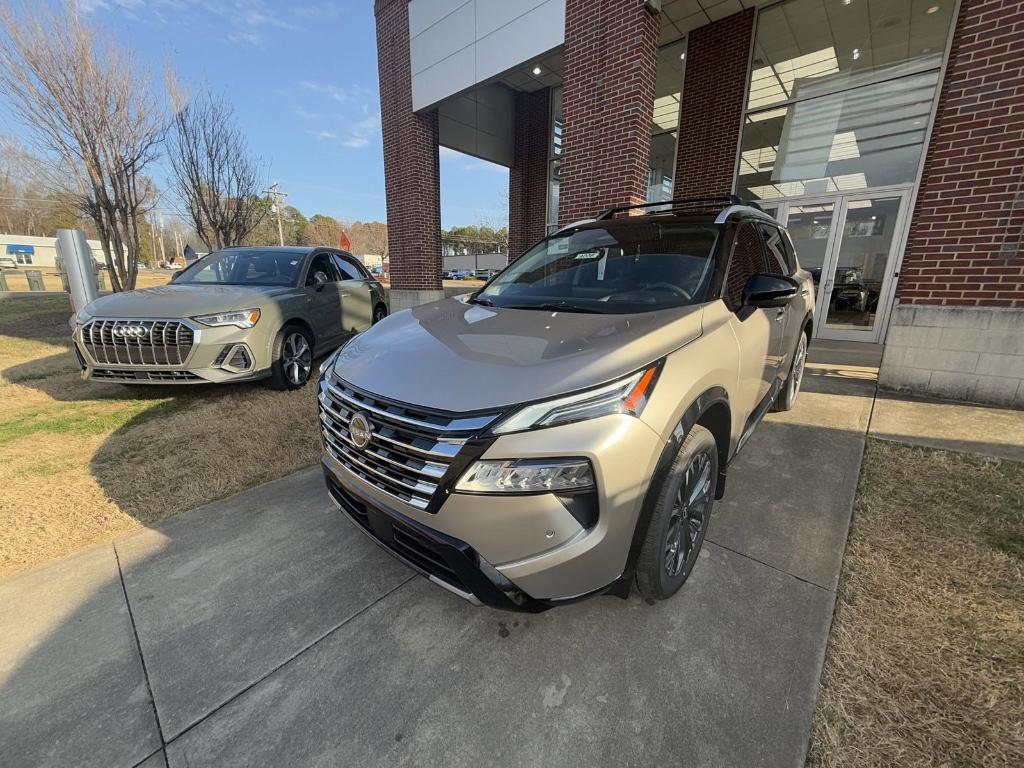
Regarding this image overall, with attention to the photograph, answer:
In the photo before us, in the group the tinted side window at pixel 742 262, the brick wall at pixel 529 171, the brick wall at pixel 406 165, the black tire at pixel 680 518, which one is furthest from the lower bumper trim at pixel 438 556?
the brick wall at pixel 529 171

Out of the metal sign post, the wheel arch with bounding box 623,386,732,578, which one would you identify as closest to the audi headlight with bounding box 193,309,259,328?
the wheel arch with bounding box 623,386,732,578

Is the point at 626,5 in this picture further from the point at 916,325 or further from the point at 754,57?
the point at 916,325

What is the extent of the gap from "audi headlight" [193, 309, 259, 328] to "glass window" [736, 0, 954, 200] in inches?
342

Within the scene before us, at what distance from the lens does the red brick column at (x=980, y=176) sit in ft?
13.3

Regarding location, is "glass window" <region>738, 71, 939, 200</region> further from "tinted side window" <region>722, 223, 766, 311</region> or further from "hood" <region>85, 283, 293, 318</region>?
"hood" <region>85, 283, 293, 318</region>

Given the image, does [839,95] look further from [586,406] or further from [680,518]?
[586,406]

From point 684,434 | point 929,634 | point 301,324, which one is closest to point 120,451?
point 301,324

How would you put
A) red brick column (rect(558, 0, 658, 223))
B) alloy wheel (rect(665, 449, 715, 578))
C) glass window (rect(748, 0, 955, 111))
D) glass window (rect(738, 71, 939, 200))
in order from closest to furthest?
alloy wheel (rect(665, 449, 715, 578)) < red brick column (rect(558, 0, 658, 223)) < glass window (rect(748, 0, 955, 111)) < glass window (rect(738, 71, 939, 200))

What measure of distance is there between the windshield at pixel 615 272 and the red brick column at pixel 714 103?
6884 millimetres

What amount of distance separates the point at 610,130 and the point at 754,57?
4007 mm

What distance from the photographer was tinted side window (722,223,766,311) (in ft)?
7.85

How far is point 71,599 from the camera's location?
2.00 metres

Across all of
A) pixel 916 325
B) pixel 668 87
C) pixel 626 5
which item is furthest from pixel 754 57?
pixel 916 325

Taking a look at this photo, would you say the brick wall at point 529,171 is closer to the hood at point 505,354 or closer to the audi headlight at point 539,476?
the hood at point 505,354
